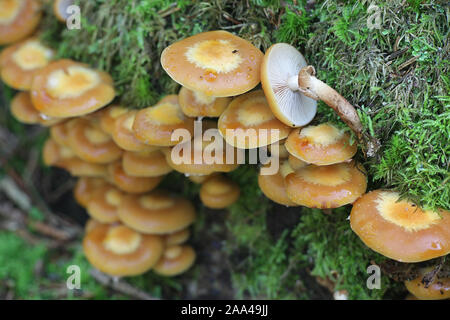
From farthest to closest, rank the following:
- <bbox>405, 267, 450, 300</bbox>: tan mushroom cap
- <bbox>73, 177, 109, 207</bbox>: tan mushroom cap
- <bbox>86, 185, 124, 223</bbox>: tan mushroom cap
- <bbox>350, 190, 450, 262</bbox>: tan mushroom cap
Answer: <bbox>73, 177, 109, 207</bbox>: tan mushroom cap
<bbox>86, 185, 124, 223</bbox>: tan mushroom cap
<bbox>405, 267, 450, 300</bbox>: tan mushroom cap
<bbox>350, 190, 450, 262</bbox>: tan mushroom cap

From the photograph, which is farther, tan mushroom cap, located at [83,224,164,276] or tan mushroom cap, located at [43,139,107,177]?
tan mushroom cap, located at [43,139,107,177]

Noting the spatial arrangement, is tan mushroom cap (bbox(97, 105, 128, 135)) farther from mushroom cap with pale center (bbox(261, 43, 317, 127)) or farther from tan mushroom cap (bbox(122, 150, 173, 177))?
mushroom cap with pale center (bbox(261, 43, 317, 127))

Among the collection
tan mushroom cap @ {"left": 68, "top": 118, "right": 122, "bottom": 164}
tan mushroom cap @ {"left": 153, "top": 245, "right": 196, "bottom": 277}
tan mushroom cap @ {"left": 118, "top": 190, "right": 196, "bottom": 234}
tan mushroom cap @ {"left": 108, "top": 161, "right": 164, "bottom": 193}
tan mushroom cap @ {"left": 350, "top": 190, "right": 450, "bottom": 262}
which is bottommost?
tan mushroom cap @ {"left": 153, "top": 245, "right": 196, "bottom": 277}

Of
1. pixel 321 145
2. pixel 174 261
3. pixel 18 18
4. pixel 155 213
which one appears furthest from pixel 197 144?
pixel 18 18

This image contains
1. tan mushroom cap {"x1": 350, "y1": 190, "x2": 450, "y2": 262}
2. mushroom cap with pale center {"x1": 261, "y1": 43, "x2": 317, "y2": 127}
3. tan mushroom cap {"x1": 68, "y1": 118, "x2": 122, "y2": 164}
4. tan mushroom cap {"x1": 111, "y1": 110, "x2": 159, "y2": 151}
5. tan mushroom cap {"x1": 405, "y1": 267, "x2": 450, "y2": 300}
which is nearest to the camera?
tan mushroom cap {"x1": 350, "y1": 190, "x2": 450, "y2": 262}

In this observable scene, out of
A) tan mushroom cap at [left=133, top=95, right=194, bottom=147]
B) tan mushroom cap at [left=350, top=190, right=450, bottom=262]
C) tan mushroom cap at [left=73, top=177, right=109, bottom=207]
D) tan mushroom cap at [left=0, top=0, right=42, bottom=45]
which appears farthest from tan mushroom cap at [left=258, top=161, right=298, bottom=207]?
tan mushroom cap at [left=0, top=0, right=42, bottom=45]

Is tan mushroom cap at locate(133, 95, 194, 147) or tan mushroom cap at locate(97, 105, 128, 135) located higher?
tan mushroom cap at locate(133, 95, 194, 147)
